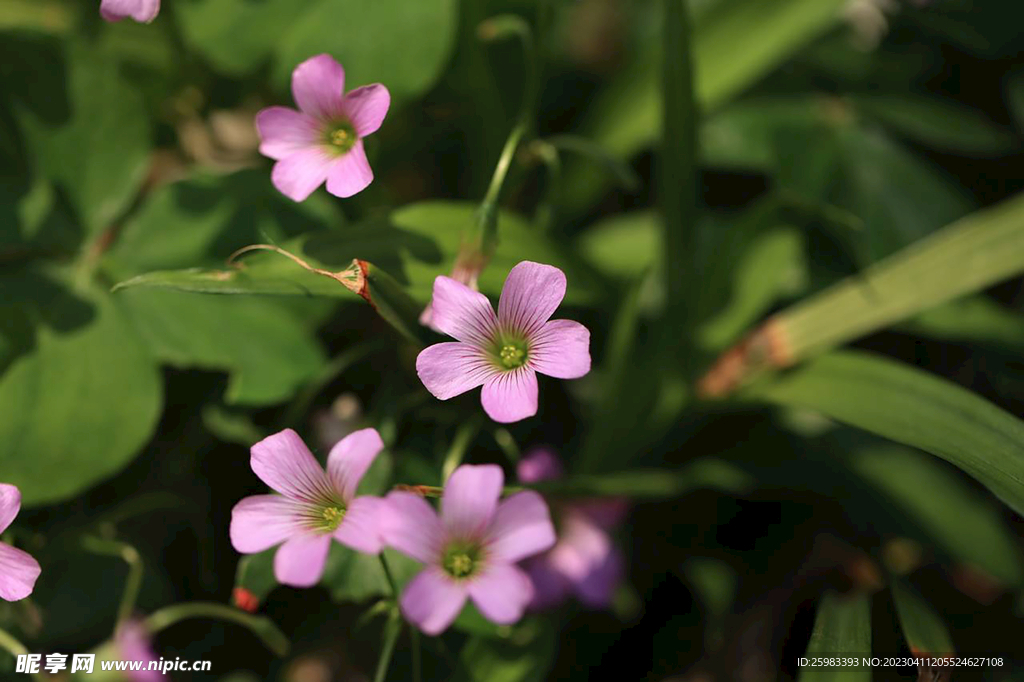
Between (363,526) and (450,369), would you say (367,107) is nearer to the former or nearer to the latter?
(450,369)

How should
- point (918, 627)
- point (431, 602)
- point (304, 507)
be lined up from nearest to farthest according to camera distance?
1. point (431, 602)
2. point (304, 507)
3. point (918, 627)

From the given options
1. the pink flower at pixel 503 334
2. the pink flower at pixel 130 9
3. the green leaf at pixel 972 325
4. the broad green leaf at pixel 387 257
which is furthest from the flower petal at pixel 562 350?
the green leaf at pixel 972 325

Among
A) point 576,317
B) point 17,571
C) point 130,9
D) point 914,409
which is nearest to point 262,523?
point 17,571

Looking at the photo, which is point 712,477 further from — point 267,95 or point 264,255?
point 267,95

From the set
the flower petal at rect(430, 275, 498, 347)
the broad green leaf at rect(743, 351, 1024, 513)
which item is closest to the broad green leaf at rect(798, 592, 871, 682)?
the broad green leaf at rect(743, 351, 1024, 513)

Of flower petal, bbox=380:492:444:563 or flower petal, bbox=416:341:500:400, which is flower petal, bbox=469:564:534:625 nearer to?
flower petal, bbox=380:492:444:563
